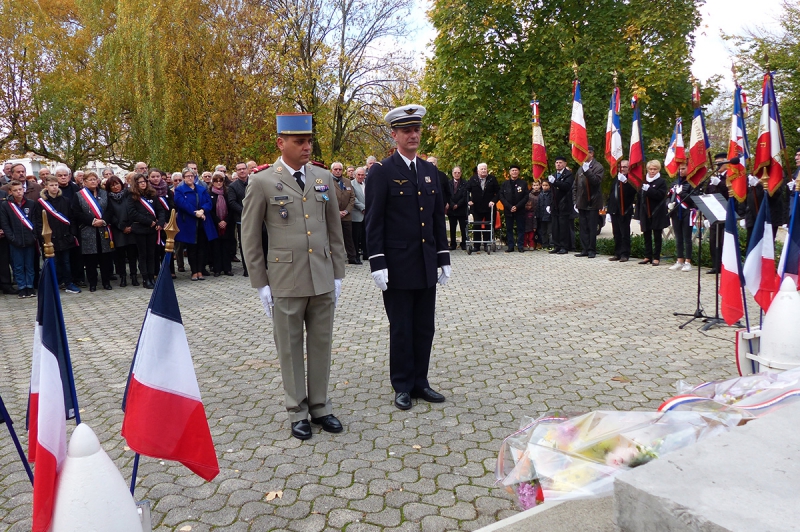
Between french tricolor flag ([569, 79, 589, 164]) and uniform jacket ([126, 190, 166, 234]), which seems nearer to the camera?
uniform jacket ([126, 190, 166, 234])

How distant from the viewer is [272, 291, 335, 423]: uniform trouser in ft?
14.3

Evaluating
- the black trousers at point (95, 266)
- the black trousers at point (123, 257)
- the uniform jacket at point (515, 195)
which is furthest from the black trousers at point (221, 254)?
the uniform jacket at point (515, 195)

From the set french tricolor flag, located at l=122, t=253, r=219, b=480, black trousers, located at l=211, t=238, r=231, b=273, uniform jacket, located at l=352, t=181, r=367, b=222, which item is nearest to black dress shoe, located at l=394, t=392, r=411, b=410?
french tricolor flag, located at l=122, t=253, r=219, b=480

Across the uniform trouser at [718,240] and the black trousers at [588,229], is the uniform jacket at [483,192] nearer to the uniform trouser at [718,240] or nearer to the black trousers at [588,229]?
the black trousers at [588,229]

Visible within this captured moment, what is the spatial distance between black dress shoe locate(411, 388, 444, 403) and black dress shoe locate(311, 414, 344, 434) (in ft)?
2.69

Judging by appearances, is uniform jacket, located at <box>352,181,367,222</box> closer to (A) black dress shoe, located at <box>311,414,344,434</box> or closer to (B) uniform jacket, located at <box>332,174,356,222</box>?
(B) uniform jacket, located at <box>332,174,356,222</box>

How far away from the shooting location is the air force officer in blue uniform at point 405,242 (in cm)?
482

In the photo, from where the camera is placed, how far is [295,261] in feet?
14.1

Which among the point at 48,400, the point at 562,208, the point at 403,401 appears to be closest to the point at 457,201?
the point at 562,208

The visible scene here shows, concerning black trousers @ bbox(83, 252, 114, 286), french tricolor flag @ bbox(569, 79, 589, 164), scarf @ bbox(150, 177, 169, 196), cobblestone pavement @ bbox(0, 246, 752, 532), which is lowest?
cobblestone pavement @ bbox(0, 246, 752, 532)

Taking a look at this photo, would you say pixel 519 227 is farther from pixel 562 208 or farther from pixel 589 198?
pixel 589 198


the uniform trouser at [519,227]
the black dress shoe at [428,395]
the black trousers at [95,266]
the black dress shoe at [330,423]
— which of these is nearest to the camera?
the black dress shoe at [330,423]

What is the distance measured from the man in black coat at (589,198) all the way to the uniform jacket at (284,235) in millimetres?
11007

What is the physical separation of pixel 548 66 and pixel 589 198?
655cm
